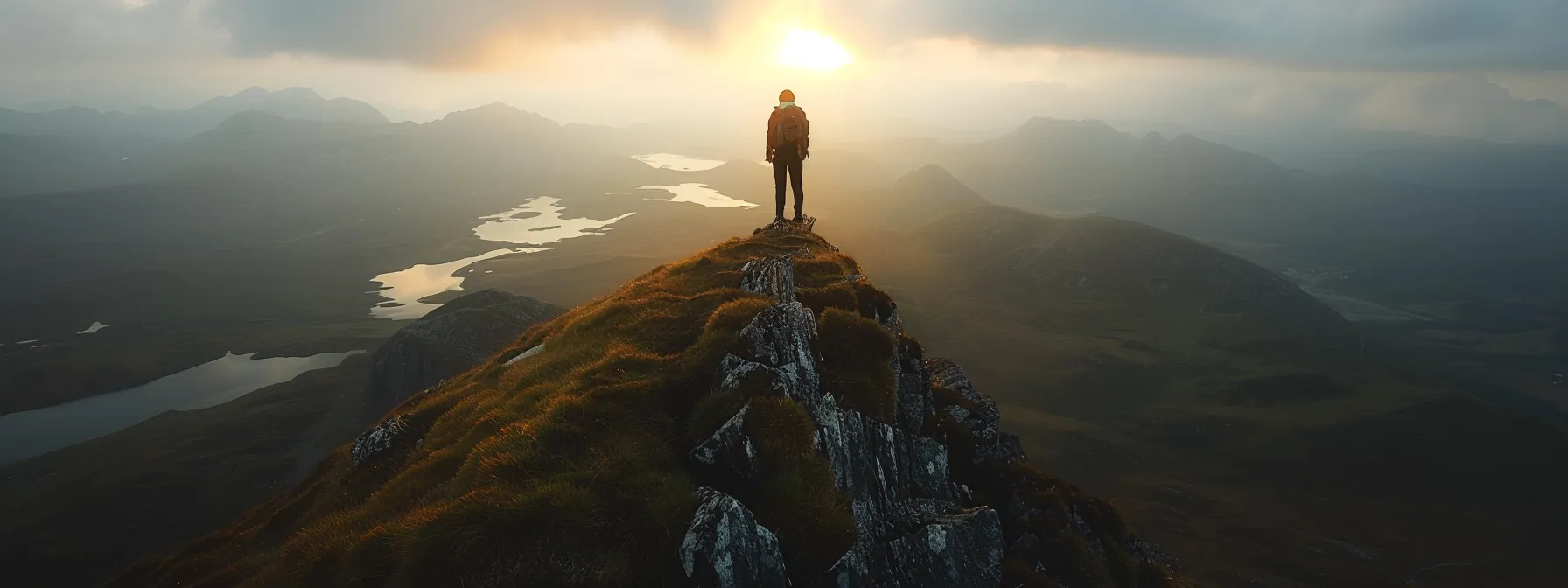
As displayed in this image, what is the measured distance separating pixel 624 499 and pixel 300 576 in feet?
20.1

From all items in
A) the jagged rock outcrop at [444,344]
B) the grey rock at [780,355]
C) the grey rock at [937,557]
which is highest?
the grey rock at [780,355]

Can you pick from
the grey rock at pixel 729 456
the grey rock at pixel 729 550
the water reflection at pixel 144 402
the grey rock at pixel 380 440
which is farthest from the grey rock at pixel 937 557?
the water reflection at pixel 144 402

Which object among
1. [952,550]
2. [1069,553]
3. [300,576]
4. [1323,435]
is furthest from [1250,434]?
[300,576]

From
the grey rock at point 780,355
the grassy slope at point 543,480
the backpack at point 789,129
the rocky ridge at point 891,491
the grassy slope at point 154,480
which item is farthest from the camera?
the grassy slope at point 154,480

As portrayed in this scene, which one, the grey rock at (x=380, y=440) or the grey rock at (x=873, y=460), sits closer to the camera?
the grey rock at (x=873, y=460)

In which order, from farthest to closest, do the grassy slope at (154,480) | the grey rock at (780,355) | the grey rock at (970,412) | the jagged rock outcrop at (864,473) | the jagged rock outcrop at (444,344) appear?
1. the jagged rock outcrop at (444,344)
2. the grassy slope at (154,480)
3. the grey rock at (970,412)
4. the grey rock at (780,355)
5. the jagged rock outcrop at (864,473)

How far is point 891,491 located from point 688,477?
19.1 ft

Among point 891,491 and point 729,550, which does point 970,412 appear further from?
point 729,550

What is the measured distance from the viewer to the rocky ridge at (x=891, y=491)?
35.4ft

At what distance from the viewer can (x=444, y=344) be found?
130m

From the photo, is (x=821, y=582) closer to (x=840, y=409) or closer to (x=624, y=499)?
(x=624, y=499)

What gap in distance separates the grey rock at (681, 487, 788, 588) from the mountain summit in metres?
0.03

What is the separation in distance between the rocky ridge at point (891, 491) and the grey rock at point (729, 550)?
2 cm

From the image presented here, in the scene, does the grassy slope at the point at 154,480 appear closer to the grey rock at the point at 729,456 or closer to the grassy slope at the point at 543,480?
the grassy slope at the point at 543,480
